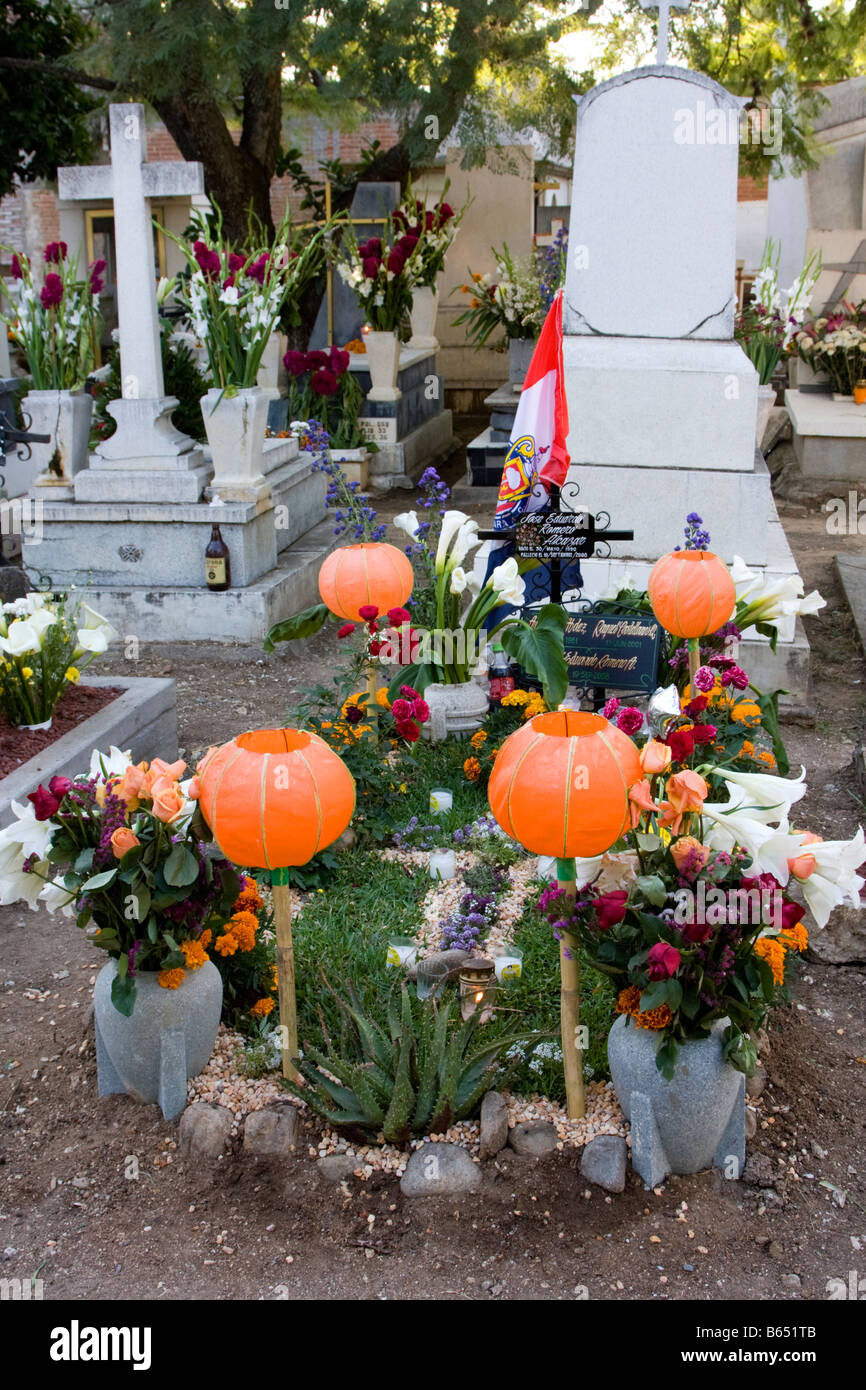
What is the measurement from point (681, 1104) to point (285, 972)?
0.94 meters

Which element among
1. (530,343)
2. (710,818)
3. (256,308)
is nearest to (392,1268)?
(710,818)

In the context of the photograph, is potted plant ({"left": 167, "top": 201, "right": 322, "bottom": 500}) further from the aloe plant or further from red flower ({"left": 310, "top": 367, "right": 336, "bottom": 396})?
the aloe plant

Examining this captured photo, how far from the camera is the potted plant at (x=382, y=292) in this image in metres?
10.8

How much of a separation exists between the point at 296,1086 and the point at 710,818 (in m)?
1.13

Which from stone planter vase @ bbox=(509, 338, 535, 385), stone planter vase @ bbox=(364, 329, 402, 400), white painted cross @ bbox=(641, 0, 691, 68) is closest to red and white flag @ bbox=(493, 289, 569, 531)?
white painted cross @ bbox=(641, 0, 691, 68)

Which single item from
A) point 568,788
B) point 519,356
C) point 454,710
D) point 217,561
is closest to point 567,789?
point 568,788

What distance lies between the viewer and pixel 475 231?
1564cm

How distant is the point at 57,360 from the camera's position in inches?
281

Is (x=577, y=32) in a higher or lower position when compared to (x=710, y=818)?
higher

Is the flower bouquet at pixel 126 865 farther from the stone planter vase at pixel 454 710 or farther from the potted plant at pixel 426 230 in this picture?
the potted plant at pixel 426 230

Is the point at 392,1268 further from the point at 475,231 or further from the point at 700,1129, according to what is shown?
the point at 475,231

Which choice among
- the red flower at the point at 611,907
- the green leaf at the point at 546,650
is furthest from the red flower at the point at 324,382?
the red flower at the point at 611,907

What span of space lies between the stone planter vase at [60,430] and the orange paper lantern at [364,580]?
9.96ft

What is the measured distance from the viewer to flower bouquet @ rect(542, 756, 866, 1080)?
2.74 meters
